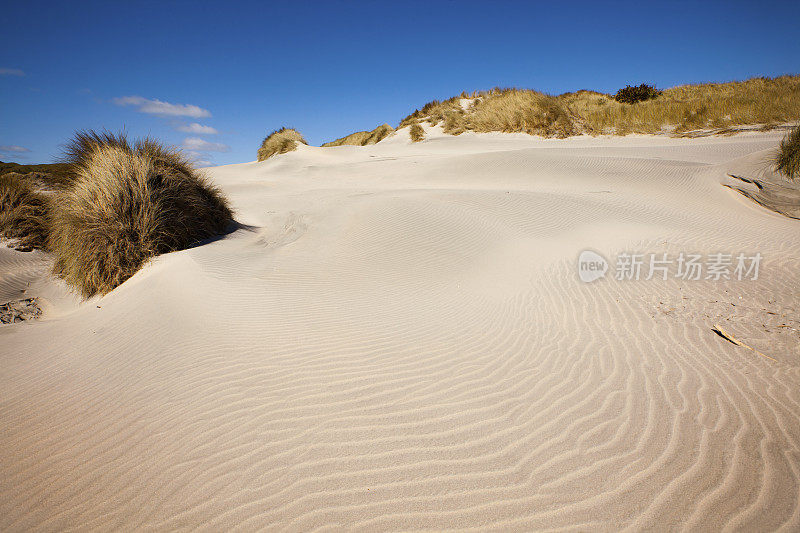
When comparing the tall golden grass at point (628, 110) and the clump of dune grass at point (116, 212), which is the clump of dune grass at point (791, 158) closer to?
the tall golden grass at point (628, 110)

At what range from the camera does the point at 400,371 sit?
9.82 ft

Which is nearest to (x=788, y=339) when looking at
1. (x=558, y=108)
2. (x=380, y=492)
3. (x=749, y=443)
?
(x=749, y=443)

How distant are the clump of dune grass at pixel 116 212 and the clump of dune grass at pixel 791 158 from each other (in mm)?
14887

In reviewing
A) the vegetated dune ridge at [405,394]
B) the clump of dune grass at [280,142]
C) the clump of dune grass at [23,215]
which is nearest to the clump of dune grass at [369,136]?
the clump of dune grass at [280,142]

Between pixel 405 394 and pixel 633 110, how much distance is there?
88.2 ft

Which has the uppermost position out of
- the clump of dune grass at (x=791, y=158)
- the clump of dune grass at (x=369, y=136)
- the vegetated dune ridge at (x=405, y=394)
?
the clump of dune grass at (x=369, y=136)

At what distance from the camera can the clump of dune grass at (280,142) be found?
22.3m

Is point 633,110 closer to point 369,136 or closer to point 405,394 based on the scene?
point 369,136

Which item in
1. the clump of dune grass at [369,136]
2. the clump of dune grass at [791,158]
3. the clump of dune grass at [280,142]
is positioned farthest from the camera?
the clump of dune grass at [369,136]

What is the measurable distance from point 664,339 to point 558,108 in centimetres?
2348

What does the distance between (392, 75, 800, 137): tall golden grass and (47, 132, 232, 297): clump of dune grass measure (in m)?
21.2

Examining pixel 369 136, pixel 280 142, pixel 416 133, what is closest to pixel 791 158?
pixel 416 133

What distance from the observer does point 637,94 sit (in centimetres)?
2298

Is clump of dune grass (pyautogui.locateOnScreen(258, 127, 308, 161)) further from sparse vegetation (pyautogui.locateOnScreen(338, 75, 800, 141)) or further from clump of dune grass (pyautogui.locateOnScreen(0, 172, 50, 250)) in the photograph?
clump of dune grass (pyautogui.locateOnScreen(0, 172, 50, 250))
